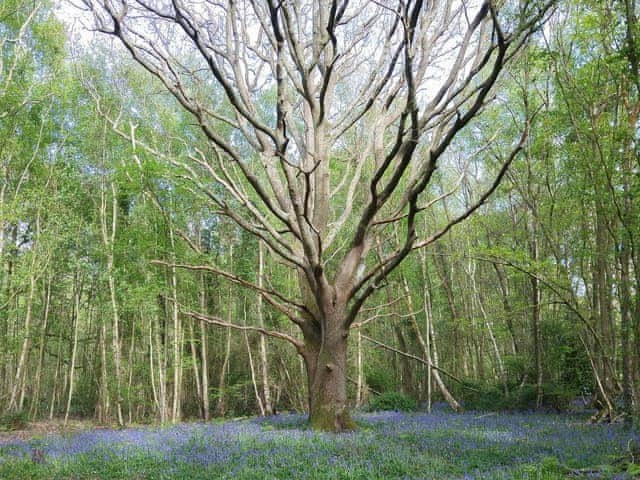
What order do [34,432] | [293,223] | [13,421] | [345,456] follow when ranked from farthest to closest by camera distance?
[13,421] < [34,432] < [293,223] < [345,456]

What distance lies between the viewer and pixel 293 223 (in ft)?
25.4

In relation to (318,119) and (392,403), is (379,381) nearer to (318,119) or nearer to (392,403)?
(392,403)

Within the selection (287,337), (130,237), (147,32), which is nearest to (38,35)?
(130,237)

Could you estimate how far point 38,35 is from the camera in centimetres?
1517

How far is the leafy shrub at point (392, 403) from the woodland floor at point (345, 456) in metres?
7.74

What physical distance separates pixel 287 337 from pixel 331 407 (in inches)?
59.2

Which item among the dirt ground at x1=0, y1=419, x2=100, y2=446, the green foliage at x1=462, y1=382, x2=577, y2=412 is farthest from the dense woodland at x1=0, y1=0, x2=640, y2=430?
the dirt ground at x1=0, y1=419, x2=100, y2=446

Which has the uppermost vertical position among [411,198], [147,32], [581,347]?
[147,32]

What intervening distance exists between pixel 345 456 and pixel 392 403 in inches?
427

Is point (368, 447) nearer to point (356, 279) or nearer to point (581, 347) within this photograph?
point (356, 279)

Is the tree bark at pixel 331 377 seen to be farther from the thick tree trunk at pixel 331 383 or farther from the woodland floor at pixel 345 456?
the woodland floor at pixel 345 456

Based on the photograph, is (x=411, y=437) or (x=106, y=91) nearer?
(x=411, y=437)

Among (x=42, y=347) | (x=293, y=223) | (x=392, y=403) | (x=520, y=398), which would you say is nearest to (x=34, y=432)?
(x=42, y=347)

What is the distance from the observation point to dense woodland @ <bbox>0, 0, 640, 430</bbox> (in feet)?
27.2
